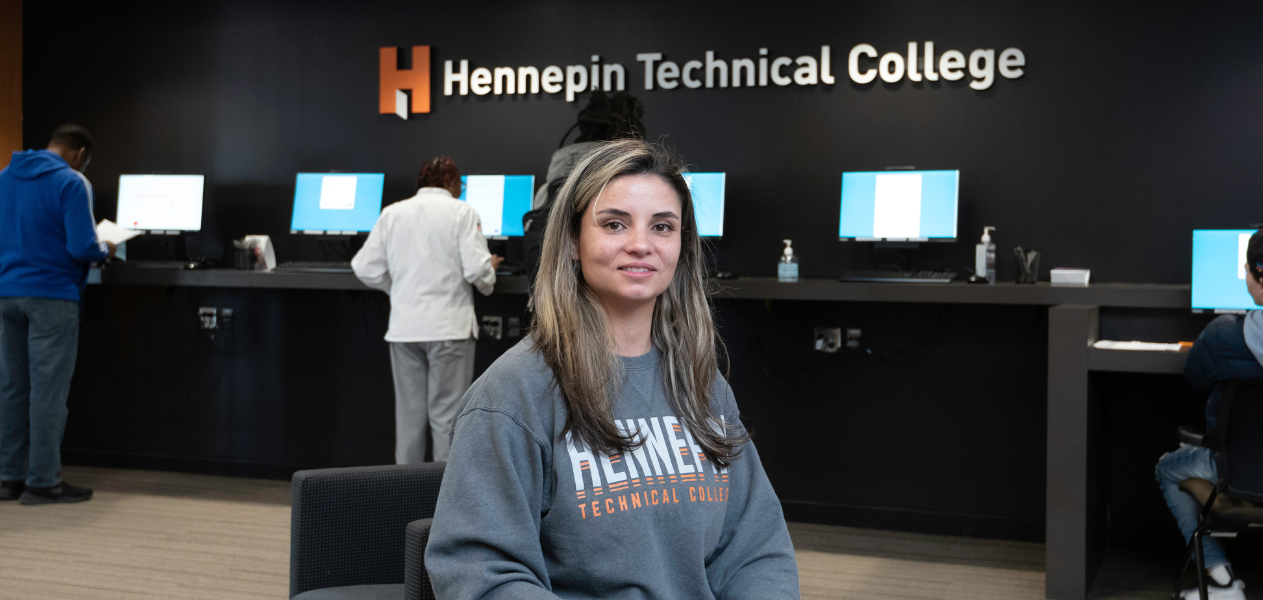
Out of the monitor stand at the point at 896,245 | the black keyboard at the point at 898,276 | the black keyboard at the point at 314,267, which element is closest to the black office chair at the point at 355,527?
the black keyboard at the point at 898,276

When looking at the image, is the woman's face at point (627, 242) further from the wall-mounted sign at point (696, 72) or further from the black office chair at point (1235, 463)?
the wall-mounted sign at point (696, 72)

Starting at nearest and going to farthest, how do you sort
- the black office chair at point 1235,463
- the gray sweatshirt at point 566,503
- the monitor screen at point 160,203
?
the gray sweatshirt at point 566,503, the black office chair at point 1235,463, the monitor screen at point 160,203

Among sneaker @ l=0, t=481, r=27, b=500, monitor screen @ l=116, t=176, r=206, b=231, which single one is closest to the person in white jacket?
monitor screen @ l=116, t=176, r=206, b=231

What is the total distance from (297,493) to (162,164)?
13.4 ft

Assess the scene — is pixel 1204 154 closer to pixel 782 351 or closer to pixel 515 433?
pixel 782 351

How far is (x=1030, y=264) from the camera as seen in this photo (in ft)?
12.9

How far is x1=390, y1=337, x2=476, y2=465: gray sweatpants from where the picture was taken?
428 centimetres

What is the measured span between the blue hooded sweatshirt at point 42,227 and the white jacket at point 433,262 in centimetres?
133

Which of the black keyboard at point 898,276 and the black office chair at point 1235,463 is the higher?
the black keyboard at point 898,276

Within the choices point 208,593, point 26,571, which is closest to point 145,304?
point 26,571

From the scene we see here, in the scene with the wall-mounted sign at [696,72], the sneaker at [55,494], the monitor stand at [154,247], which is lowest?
the sneaker at [55,494]

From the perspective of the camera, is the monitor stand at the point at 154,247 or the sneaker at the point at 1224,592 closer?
the sneaker at the point at 1224,592

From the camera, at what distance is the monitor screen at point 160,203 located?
506 cm

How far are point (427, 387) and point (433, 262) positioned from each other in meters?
0.55
